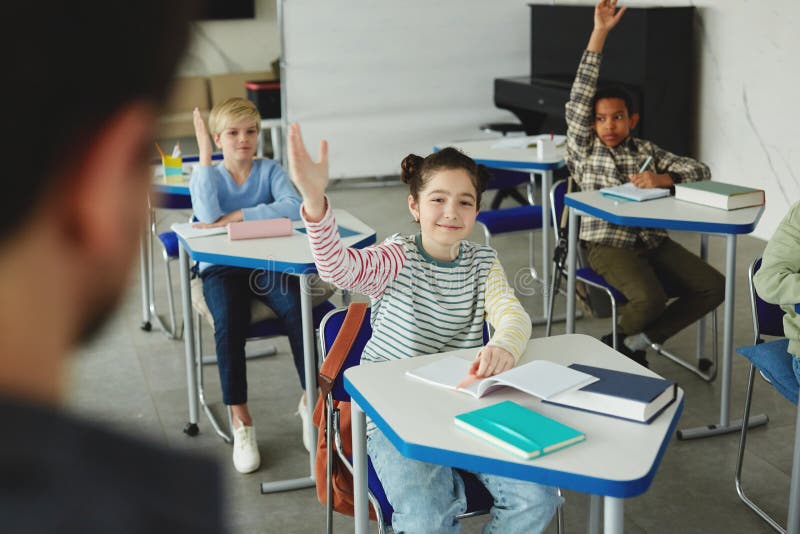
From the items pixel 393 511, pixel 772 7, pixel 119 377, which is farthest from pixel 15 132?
pixel 772 7

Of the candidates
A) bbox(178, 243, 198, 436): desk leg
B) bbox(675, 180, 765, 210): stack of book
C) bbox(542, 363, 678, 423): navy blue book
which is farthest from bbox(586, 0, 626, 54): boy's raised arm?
bbox(542, 363, 678, 423): navy blue book

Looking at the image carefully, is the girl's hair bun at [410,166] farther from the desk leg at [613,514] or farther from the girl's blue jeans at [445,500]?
the desk leg at [613,514]

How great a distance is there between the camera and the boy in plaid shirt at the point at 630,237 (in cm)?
348

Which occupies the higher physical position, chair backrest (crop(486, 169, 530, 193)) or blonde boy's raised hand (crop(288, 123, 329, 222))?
blonde boy's raised hand (crop(288, 123, 329, 222))

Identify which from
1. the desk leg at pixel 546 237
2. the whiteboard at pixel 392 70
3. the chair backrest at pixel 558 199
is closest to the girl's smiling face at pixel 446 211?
the chair backrest at pixel 558 199

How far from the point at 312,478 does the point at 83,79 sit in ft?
9.11

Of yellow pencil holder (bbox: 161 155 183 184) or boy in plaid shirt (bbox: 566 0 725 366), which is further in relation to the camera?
yellow pencil holder (bbox: 161 155 183 184)

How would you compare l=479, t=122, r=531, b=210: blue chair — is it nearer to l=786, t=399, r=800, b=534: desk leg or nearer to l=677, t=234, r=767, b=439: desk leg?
l=677, t=234, r=767, b=439: desk leg

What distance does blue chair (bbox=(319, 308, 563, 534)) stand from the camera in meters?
1.99

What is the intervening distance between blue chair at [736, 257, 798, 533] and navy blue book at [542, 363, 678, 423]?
2.47 ft

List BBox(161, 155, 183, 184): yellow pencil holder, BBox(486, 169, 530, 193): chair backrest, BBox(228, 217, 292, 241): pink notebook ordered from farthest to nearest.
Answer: BBox(486, 169, 530, 193): chair backrest → BBox(161, 155, 183, 184): yellow pencil holder → BBox(228, 217, 292, 241): pink notebook

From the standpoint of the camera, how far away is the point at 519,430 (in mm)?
1650

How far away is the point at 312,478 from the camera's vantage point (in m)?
2.95

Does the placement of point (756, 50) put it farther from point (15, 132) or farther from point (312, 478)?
point (15, 132)
